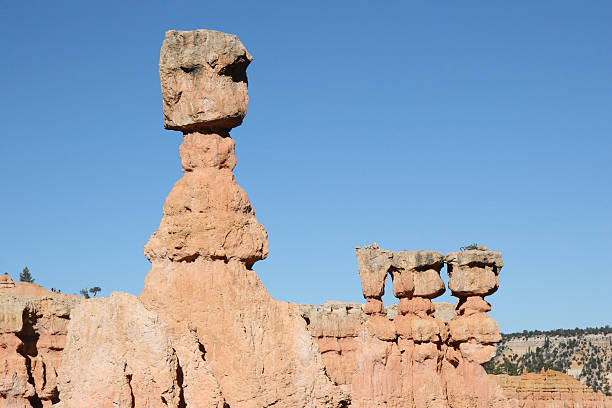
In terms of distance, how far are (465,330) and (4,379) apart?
1552cm

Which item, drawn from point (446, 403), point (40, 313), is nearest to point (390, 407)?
point (446, 403)

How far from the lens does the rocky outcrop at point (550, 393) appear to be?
55.3 meters

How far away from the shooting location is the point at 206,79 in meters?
15.6

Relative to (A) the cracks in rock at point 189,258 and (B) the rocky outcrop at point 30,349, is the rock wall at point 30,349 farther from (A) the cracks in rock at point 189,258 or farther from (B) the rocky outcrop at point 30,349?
(A) the cracks in rock at point 189,258

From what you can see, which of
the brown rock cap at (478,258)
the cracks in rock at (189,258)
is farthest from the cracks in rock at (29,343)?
the brown rock cap at (478,258)

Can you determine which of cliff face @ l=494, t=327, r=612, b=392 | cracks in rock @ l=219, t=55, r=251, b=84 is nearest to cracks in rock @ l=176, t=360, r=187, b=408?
cracks in rock @ l=219, t=55, r=251, b=84

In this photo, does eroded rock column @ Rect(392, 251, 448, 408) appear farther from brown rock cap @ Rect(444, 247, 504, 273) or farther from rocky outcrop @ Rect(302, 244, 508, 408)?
brown rock cap @ Rect(444, 247, 504, 273)

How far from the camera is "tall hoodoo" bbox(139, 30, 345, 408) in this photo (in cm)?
1466

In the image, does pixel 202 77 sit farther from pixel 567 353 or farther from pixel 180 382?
pixel 567 353

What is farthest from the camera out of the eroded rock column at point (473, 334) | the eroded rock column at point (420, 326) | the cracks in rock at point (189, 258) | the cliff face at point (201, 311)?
the eroded rock column at point (473, 334)

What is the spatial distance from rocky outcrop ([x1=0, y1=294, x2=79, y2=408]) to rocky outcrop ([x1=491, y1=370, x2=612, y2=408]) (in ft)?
111

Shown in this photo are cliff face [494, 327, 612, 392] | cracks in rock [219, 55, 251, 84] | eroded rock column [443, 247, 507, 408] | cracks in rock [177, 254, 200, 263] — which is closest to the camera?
cracks in rock [177, 254, 200, 263]

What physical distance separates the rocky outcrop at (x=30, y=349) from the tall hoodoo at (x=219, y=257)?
10013mm

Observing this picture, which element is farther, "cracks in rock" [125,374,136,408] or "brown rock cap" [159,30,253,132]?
"brown rock cap" [159,30,253,132]
